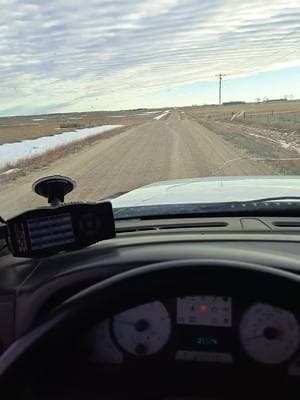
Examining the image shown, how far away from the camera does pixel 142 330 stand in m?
1.93

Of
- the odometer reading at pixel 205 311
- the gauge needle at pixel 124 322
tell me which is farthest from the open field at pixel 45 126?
the odometer reading at pixel 205 311

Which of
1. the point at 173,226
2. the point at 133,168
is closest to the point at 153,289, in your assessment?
the point at 173,226

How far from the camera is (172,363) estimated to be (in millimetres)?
1949

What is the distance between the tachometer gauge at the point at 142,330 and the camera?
1.89 meters

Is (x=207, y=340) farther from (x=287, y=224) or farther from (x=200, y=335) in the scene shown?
(x=287, y=224)

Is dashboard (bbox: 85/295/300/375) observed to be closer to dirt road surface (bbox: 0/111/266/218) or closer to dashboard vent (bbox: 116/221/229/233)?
dashboard vent (bbox: 116/221/229/233)

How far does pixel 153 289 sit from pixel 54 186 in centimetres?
128

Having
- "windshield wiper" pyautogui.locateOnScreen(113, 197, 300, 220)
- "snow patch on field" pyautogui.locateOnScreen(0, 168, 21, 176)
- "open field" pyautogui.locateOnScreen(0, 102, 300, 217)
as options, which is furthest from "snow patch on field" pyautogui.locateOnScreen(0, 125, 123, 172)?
"windshield wiper" pyautogui.locateOnScreen(113, 197, 300, 220)

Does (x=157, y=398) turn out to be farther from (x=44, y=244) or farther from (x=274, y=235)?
(x=274, y=235)

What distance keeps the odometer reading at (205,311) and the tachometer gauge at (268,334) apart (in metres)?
0.07

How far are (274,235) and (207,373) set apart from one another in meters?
0.66

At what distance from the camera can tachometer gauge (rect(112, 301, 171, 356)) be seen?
189 cm

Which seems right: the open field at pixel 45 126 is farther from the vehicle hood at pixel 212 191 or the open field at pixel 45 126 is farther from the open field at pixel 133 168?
Result: the vehicle hood at pixel 212 191

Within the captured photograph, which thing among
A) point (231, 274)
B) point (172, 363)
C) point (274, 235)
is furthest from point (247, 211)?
point (231, 274)
